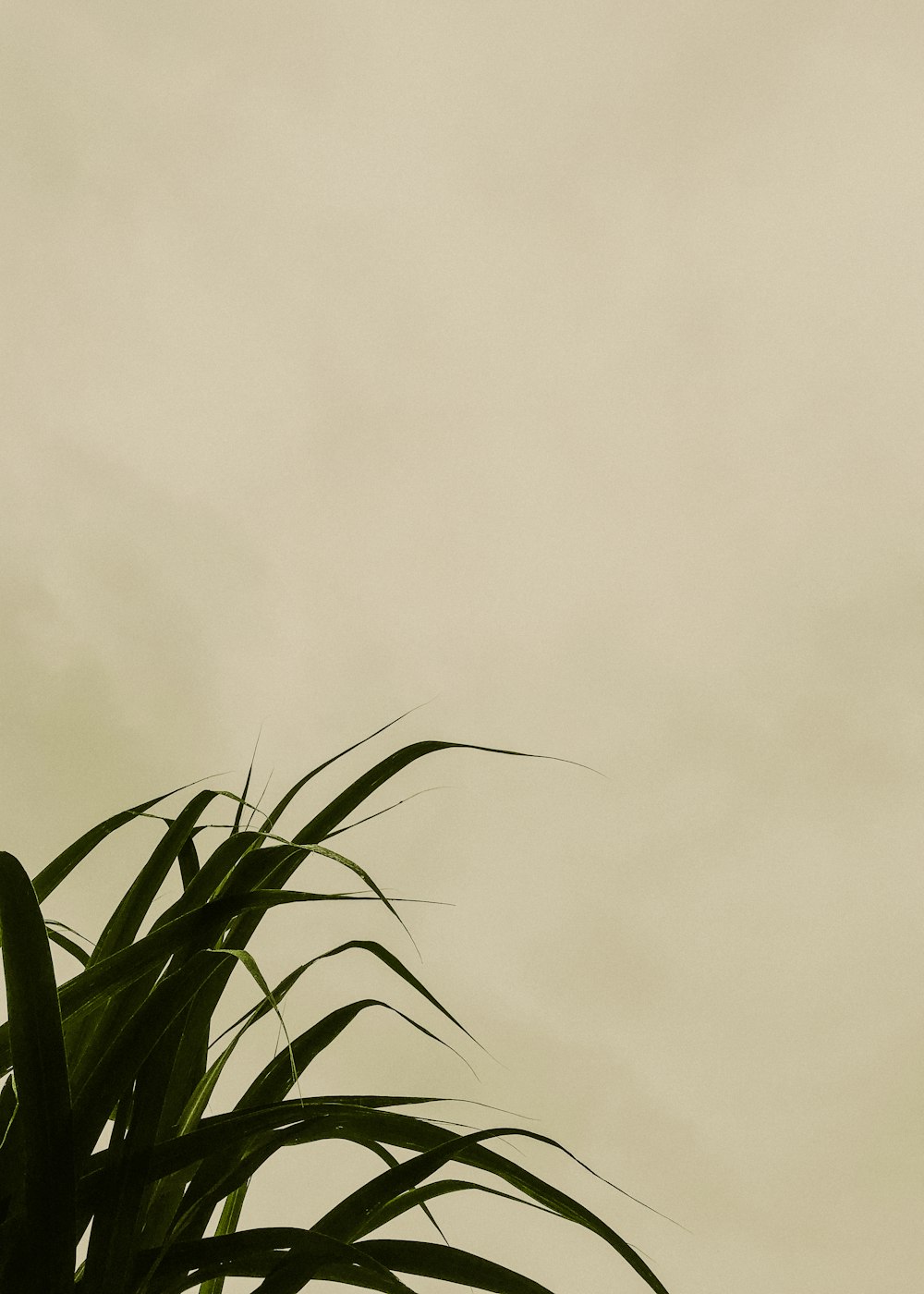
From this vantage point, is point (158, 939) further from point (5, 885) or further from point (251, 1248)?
point (251, 1248)

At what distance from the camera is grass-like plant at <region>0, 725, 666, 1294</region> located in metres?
0.54

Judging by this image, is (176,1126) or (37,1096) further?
(176,1126)

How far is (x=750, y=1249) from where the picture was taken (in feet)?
31.2

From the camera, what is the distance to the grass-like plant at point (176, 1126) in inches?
21.5

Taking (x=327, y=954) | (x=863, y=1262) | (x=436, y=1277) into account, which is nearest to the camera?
(x=436, y=1277)

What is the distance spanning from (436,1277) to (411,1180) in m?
0.09

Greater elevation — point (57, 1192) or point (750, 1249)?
point (750, 1249)

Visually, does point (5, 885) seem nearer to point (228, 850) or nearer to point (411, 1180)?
point (228, 850)

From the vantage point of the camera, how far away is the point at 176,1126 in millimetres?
745

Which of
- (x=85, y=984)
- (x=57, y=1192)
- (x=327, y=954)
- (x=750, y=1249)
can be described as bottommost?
(x=57, y=1192)

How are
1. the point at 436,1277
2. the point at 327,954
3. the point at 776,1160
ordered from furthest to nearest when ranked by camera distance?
the point at 776,1160
the point at 327,954
the point at 436,1277

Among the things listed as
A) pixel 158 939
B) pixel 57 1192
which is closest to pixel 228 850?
pixel 158 939

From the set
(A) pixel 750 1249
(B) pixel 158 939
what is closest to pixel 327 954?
(B) pixel 158 939

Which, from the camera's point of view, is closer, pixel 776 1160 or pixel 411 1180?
pixel 411 1180
